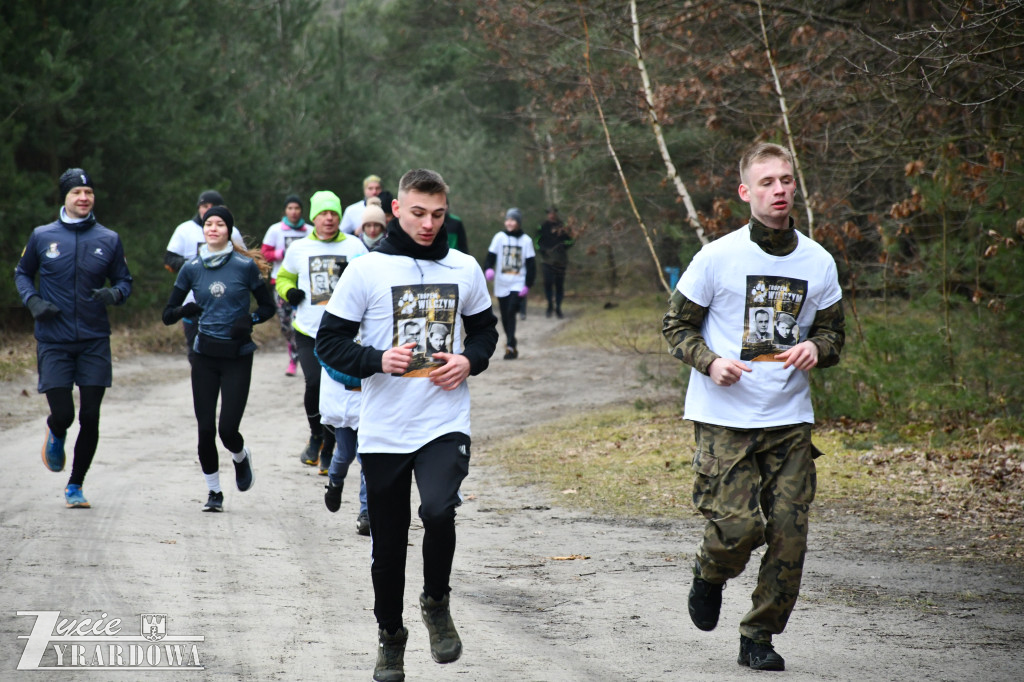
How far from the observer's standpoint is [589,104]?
17.9m

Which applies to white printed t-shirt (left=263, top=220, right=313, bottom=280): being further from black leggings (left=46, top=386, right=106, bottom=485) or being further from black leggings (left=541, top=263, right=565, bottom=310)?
black leggings (left=541, top=263, right=565, bottom=310)

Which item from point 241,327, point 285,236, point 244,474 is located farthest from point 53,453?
point 285,236

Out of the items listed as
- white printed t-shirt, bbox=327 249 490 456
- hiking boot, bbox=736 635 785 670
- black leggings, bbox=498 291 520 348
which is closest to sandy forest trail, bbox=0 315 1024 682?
hiking boot, bbox=736 635 785 670

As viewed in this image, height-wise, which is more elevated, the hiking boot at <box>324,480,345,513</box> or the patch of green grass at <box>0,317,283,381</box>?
the hiking boot at <box>324,480,345,513</box>

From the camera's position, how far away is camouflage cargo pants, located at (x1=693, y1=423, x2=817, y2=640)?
499 cm

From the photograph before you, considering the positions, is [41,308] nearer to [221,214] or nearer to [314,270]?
[221,214]

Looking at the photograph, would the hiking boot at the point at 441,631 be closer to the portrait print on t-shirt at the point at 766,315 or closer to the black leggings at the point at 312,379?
the portrait print on t-shirt at the point at 766,315

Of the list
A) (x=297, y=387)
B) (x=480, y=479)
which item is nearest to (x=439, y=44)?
(x=297, y=387)

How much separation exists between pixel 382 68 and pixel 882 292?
32.6 metres

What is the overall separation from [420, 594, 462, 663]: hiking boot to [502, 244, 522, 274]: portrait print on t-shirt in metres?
14.6

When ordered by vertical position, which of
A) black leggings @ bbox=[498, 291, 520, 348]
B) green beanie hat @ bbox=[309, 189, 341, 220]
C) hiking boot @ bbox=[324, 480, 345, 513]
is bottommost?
hiking boot @ bbox=[324, 480, 345, 513]

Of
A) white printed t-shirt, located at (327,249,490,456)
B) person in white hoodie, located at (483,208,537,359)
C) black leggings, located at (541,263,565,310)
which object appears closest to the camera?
white printed t-shirt, located at (327,249,490,456)

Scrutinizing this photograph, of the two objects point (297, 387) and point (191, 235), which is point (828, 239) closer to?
point (191, 235)

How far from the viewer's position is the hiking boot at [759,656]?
496 centimetres
